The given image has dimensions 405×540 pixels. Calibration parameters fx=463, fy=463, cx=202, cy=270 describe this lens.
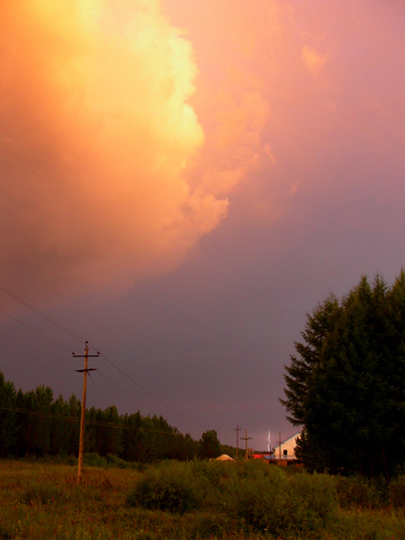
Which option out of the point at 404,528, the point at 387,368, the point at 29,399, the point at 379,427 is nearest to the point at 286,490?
the point at 404,528

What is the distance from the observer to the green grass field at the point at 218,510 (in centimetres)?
1409

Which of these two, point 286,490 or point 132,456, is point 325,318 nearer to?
point 286,490

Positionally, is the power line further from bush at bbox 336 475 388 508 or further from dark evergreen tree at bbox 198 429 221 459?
bush at bbox 336 475 388 508

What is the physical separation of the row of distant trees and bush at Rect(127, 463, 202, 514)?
157 ft

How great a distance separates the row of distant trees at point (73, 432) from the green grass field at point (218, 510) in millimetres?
47987

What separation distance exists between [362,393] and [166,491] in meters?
11.8

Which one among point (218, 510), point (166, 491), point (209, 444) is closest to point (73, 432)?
point (209, 444)

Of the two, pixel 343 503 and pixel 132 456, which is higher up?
pixel 343 503

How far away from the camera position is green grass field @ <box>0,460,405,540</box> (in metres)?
14.1

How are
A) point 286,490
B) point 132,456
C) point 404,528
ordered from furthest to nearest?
point 132,456, point 286,490, point 404,528

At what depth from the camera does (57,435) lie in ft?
274

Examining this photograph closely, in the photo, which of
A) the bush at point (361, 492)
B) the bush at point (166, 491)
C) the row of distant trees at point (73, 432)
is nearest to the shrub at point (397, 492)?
the bush at point (361, 492)

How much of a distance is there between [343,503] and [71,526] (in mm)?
13067

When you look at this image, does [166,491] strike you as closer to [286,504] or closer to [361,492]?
[286,504]
